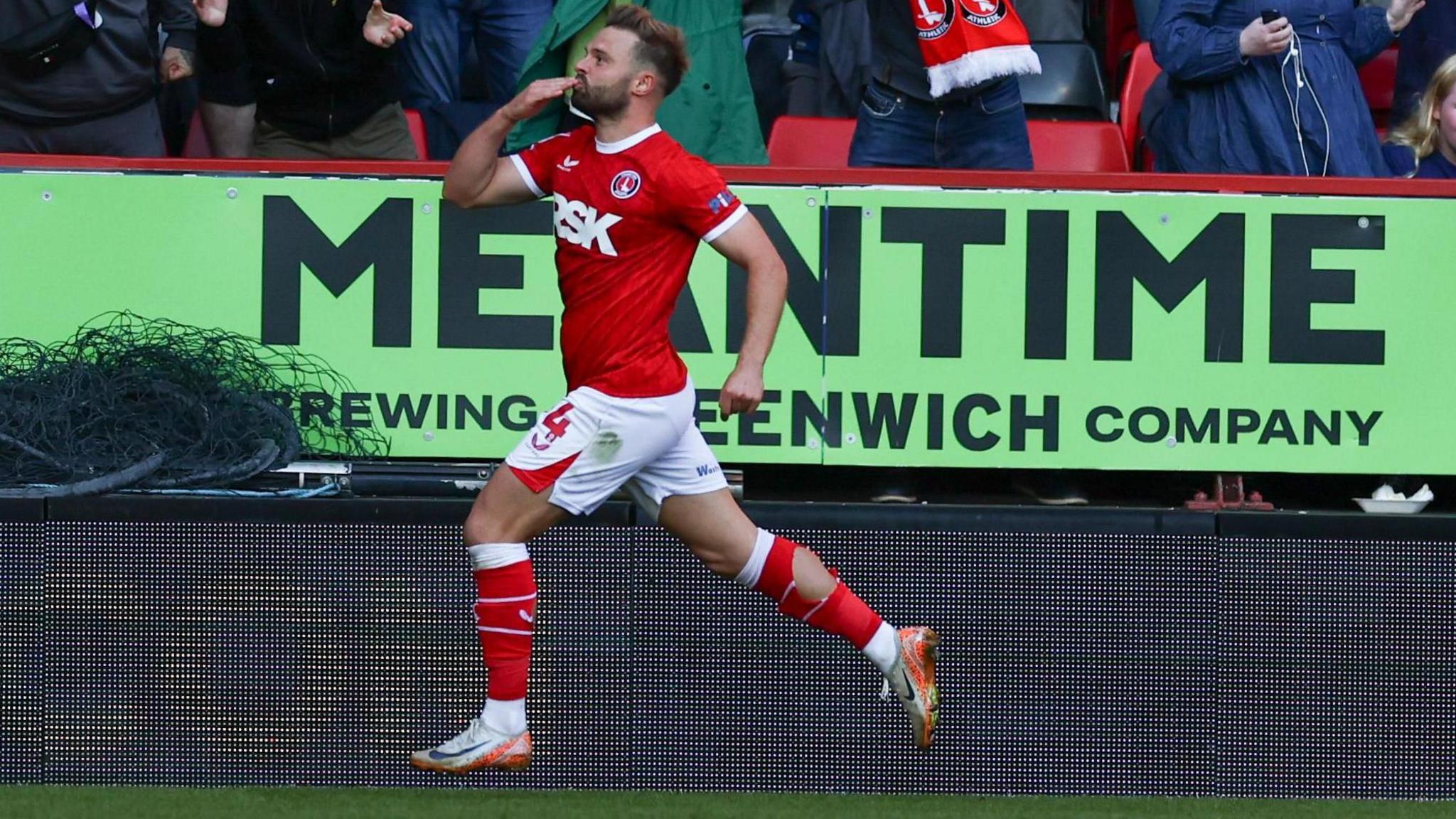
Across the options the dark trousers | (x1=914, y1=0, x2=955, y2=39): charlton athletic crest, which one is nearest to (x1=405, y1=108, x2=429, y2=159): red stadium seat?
the dark trousers

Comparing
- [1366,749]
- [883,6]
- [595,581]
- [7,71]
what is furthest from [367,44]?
[1366,749]

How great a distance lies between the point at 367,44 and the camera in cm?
711

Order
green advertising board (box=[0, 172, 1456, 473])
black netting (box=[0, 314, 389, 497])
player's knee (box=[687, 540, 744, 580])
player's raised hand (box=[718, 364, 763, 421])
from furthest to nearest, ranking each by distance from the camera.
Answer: green advertising board (box=[0, 172, 1456, 473]) → black netting (box=[0, 314, 389, 497]) → player's knee (box=[687, 540, 744, 580]) → player's raised hand (box=[718, 364, 763, 421])

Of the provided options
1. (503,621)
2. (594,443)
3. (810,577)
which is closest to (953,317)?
(810,577)

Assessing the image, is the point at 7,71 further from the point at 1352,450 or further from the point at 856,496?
the point at 1352,450

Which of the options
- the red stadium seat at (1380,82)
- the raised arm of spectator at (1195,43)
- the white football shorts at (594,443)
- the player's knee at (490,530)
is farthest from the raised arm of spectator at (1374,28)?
the player's knee at (490,530)

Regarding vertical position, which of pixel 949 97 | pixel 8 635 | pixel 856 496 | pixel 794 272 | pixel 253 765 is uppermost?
pixel 949 97

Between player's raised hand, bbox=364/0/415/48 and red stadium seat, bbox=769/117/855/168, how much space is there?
4.85 ft

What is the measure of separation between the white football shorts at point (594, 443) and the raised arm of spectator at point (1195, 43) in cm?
257

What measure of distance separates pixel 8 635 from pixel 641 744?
178cm

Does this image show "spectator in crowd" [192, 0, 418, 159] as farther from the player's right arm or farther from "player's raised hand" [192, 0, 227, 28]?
the player's right arm

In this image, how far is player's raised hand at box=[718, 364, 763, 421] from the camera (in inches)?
184

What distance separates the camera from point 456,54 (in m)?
8.07

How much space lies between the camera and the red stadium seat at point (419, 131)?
791 cm
